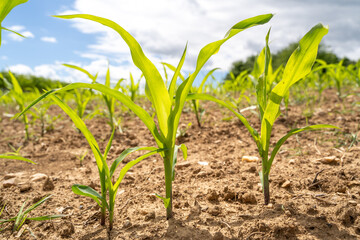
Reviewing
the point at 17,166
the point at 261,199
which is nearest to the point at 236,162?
the point at 261,199

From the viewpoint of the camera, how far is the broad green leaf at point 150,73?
0.89m

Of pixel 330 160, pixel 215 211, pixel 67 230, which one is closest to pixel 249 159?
pixel 330 160

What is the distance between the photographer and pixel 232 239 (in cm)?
100

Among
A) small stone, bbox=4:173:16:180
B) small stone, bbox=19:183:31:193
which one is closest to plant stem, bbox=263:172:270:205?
small stone, bbox=19:183:31:193

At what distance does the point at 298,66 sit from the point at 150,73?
554 millimetres

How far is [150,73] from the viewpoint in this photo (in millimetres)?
973

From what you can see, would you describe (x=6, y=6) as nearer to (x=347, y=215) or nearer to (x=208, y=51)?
(x=208, y=51)

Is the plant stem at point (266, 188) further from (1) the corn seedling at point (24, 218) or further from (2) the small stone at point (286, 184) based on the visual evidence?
(1) the corn seedling at point (24, 218)

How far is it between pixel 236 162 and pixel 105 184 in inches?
35.3

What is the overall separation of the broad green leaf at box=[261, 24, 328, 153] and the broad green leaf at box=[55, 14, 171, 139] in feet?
1.32

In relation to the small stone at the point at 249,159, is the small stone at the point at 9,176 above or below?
below

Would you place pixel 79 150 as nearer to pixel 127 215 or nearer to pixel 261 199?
pixel 127 215

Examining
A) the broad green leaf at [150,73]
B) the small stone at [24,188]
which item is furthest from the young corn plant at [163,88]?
the small stone at [24,188]

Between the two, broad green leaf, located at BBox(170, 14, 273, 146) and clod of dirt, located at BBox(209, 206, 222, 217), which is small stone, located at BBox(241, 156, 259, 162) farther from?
broad green leaf, located at BBox(170, 14, 273, 146)
